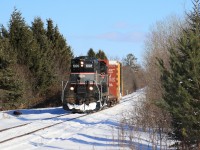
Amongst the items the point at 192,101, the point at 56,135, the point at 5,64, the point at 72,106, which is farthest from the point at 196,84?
the point at 5,64

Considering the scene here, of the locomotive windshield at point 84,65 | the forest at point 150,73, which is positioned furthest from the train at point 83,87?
the forest at point 150,73

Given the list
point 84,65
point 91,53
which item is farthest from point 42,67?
point 91,53

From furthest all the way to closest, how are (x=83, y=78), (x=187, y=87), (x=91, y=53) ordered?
(x=91, y=53) < (x=83, y=78) < (x=187, y=87)

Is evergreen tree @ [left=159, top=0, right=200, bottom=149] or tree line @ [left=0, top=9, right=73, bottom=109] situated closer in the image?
evergreen tree @ [left=159, top=0, right=200, bottom=149]

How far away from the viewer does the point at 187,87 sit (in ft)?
25.8

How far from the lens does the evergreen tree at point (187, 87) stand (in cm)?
765

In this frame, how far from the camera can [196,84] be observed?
7699 mm

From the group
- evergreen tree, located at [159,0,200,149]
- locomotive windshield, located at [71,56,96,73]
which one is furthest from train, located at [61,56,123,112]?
evergreen tree, located at [159,0,200,149]

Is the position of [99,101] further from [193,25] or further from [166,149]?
[193,25]

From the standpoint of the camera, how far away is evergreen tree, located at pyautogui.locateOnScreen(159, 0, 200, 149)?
7648 millimetres

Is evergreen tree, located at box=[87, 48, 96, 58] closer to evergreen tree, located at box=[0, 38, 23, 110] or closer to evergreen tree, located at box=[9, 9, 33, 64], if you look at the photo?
evergreen tree, located at box=[9, 9, 33, 64]

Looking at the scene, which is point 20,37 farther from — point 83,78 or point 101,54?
point 101,54

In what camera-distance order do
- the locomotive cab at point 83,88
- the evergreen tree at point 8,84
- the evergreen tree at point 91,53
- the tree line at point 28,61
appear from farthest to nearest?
the evergreen tree at point 91,53, the tree line at point 28,61, the evergreen tree at point 8,84, the locomotive cab at point 83,88

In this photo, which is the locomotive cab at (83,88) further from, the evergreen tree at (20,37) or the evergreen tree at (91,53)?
the evergreen tree at (91,53)
